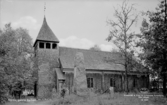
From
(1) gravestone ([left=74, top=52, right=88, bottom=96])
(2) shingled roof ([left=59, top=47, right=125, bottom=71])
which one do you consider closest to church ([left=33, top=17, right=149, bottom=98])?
(2) shingled roof ([left=59, top=47, right=125, bottom=71])

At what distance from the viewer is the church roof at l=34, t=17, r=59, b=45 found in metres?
28.9

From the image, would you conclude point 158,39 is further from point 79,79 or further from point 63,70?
point 63,70

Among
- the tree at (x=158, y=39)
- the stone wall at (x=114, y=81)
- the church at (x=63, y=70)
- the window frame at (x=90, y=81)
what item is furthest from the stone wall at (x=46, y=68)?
the tree at (x=158, y=39)

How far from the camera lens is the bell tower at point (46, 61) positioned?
26.8m

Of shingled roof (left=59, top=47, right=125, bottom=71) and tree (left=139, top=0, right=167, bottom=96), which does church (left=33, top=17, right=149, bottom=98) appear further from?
tree (left=139, top=0, right=167, bottom=96)

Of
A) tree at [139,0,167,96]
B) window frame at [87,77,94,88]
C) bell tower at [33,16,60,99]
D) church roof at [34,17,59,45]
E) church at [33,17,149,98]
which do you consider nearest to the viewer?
tree at [139,0,167,96]

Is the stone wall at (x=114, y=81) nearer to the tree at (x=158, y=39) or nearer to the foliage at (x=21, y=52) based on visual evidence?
the foliage at (x=21, y=52)

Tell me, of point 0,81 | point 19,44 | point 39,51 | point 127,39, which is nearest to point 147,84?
point 127,39

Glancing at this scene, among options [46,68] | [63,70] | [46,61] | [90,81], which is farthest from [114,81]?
[46,61]

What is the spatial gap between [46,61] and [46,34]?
16.7 ft

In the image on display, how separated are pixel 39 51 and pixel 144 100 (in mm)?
20273

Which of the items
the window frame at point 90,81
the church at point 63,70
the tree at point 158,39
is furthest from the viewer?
the window frame at point 90,81

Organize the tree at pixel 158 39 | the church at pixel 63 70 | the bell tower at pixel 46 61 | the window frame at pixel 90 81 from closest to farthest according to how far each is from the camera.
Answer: the tree at pixel 158 39, the church at pixel 63 70, the bell tower at pixel 46 61, the window frame at pixel 90 81

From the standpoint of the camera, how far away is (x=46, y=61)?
1107 inches
